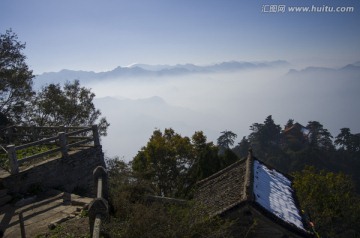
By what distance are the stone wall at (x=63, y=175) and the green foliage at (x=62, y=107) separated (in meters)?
12.1

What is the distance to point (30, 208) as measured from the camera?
1002 centimetres

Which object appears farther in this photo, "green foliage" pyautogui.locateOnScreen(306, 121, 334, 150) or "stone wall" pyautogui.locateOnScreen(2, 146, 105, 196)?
"green foliage" pyautogui.locateOnScreen(306, 121, 334, 150)

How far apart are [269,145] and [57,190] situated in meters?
74.6

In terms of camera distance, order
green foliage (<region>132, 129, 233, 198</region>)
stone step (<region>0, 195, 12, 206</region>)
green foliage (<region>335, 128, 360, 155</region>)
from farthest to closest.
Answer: green foliage (<region>335, 128, 360, 155</region>), green foliage (<region>132, 129, 233, 198</region>), stone step (<region>0, 195, 12, 206</region>)

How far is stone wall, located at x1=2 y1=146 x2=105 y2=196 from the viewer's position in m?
11.0

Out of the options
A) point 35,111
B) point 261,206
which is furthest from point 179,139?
point 261,206

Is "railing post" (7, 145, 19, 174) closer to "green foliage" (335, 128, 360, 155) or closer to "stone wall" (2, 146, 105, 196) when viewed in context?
"stone wall" (2, 146, 105, 196)

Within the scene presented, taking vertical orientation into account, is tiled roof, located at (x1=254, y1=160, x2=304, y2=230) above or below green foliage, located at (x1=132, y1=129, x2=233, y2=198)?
above

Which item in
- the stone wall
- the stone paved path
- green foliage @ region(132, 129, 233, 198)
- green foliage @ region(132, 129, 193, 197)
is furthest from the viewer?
green foliage @ region(132, 129, 193, 197)

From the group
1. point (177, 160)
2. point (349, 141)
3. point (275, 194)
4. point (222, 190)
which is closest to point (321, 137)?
point (349, 141)

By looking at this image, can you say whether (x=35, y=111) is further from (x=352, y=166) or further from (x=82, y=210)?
(x=352, y=166)

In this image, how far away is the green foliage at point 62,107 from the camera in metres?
24.4

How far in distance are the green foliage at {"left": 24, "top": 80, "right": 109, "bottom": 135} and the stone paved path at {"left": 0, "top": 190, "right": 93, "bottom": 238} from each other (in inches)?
582

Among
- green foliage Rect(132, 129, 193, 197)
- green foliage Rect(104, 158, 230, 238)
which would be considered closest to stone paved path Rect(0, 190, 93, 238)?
green foliage Rect(104, 158, 230, 238)
